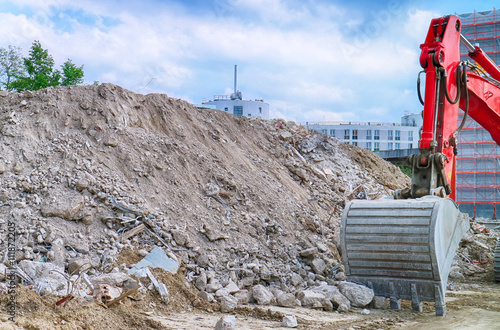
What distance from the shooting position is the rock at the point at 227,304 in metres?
7.16

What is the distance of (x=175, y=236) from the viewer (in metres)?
8.73

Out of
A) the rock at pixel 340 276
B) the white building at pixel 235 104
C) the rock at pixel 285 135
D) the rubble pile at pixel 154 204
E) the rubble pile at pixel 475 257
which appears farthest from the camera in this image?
the white building at pixel 235 104

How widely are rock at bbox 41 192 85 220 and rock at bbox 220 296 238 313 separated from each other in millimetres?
2957

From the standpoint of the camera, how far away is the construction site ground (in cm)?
674

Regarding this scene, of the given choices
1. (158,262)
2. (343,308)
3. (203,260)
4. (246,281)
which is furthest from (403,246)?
(158,262)

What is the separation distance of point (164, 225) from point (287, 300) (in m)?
2.55

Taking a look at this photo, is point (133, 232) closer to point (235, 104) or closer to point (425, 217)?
point (425, 217)

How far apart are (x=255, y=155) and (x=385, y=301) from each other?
7.15 metres

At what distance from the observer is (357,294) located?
24.3ft

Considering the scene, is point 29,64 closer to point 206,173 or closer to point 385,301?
point 206,173

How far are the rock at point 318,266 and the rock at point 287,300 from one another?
1.64 metres

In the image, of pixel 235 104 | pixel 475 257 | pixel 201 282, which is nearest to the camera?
pixel 201 282

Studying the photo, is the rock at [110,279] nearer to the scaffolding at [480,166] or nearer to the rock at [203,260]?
the rock at [203,260]

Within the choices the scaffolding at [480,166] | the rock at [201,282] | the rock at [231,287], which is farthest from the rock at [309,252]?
the scaffolding at [480,166]
